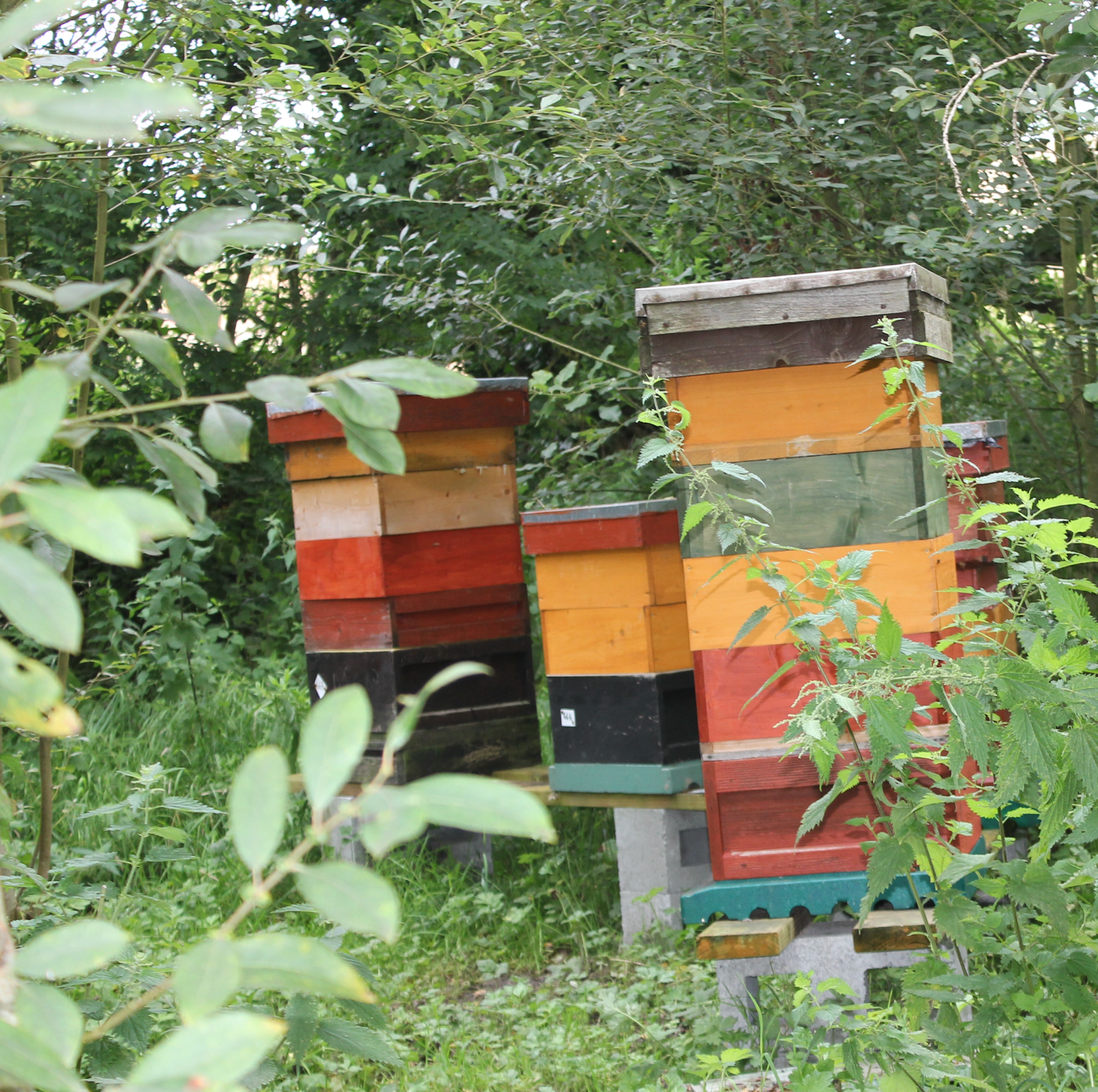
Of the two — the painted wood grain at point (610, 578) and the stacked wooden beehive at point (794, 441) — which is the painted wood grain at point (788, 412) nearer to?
the stacked wooden beehive at point (794, 441)

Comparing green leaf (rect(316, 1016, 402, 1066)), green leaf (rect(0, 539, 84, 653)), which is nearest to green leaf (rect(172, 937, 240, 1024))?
green leaf (rect(0, 539, 84, 653))

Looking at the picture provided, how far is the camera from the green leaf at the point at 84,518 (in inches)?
17.1

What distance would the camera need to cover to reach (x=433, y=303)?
3764 millimetres

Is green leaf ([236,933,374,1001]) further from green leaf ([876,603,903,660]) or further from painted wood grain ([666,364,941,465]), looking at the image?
painted wood grain ([666,364,941,465])

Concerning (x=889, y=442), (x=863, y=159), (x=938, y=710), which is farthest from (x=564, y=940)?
(x=863, y=159)

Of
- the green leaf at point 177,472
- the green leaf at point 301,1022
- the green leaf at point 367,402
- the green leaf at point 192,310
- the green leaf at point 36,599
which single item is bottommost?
the green leaf at point 301,1022

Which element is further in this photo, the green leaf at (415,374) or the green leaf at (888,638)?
the green leaf at (888,638)

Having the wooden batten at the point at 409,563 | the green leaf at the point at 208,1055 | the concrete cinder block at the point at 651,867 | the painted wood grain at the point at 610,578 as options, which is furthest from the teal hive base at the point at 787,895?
the green leaf at the point at 208,1055

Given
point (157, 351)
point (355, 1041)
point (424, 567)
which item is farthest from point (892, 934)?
point (157, 351)

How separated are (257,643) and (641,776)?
399 centimetres

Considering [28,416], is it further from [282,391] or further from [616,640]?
[616,640]

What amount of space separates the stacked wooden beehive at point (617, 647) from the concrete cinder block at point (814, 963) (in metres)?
0.58

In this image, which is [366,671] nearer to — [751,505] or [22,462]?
[751,505]

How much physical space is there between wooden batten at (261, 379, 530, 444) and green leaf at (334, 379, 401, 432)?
268cm
